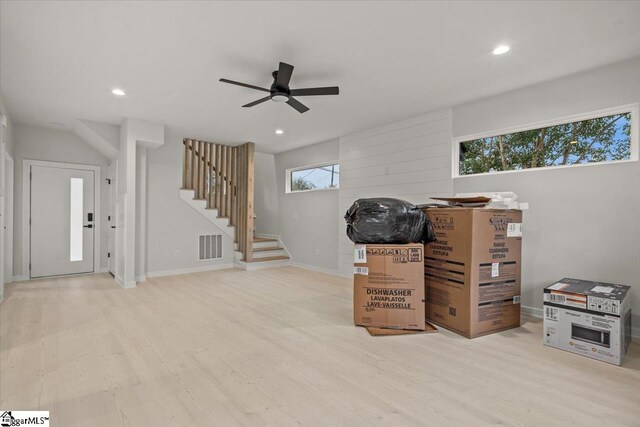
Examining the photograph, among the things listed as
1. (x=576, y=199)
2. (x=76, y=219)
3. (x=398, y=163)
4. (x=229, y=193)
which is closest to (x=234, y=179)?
(x=229, y=193)

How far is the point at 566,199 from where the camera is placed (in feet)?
11.0

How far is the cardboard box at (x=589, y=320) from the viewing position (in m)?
2.38

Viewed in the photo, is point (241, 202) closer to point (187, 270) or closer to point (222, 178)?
point (222, 178)

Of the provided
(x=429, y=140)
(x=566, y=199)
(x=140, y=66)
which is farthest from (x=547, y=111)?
(x=140, y=66)

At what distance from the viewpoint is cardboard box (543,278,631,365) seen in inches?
93.9

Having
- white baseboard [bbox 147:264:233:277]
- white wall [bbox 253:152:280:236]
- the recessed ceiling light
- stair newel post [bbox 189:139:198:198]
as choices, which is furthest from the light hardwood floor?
white wall [bbox 253:152:280:236]

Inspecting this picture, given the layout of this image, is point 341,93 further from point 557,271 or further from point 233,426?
point 233,426

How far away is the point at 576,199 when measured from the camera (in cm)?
327

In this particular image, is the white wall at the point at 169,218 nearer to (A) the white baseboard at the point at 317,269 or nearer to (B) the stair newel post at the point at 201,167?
(B) the stair newel post at the point at 201,167

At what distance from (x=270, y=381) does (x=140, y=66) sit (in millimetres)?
3215

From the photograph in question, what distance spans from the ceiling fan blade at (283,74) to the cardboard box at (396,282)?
1.82 m

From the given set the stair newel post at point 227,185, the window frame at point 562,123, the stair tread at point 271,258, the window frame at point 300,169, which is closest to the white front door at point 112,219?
the stair newel post at point 227,185

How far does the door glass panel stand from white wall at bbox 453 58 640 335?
22.3 ft

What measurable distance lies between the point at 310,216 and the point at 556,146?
14.4 ft
